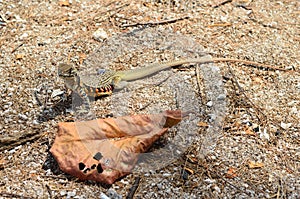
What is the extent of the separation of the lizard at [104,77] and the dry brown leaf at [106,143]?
47 cm

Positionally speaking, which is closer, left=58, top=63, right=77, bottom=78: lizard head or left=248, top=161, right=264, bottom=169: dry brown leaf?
left=248, top=161, right=264, bottom=169: dry brown leaf

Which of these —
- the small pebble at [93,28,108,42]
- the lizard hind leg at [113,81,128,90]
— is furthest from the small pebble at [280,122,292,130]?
the small pebble at [93,28,108,42]

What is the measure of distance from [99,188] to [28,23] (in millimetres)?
1996

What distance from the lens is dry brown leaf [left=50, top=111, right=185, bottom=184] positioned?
2.92 m

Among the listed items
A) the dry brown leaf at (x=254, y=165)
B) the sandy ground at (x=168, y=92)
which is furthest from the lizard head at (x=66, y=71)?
the dry brown leaf at (x=254, y=165)

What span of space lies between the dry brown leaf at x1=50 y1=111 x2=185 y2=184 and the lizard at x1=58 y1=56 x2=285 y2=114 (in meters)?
0.47

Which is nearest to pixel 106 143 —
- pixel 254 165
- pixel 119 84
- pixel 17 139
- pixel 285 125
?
pixel 17 139

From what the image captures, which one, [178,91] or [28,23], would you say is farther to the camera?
[28,23]

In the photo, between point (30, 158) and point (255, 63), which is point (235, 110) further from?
point (30, 158)

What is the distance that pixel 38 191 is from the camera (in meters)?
2.90

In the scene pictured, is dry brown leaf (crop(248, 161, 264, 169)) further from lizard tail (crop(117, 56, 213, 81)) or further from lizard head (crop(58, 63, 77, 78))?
lizard head (crop(58, 63, 77, 78))

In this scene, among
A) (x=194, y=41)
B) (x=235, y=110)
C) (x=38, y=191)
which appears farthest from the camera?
(x=194, y=41)

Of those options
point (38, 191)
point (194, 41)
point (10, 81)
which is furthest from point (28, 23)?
point (38, 191)

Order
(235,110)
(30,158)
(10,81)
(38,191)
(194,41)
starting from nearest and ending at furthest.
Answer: (38,191)
(30,158)
(235,110)
(10,81)
(194,41)
